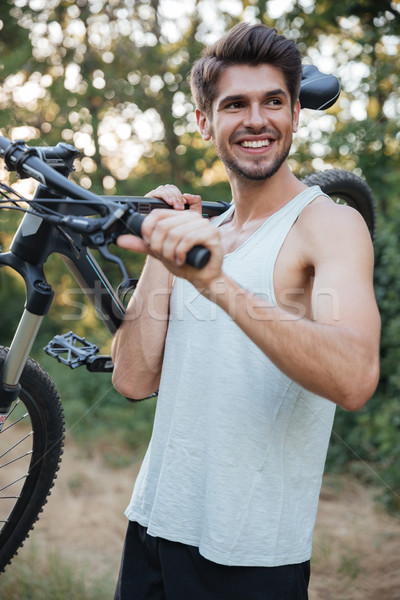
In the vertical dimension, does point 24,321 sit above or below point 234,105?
below

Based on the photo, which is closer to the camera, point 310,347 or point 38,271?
point 310,347

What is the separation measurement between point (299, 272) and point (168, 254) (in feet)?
1.33

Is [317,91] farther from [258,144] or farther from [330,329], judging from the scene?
[330,329]

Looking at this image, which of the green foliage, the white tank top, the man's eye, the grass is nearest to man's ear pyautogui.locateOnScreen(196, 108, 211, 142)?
the man's eye

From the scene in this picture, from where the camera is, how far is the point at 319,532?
348cm

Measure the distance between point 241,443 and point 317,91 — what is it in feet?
3.52

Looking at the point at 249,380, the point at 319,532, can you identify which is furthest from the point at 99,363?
the point at 319,532

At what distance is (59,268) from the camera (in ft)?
21.0

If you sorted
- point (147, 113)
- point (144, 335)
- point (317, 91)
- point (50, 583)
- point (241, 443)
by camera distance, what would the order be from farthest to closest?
point (147, 113) < point (50, 583) < point (317, 91) < point (144, 335) < point (241, 443)

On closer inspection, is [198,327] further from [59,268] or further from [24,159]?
[59,268]

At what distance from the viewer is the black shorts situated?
1260 mm

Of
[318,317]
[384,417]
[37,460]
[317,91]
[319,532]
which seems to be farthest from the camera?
[384,417]

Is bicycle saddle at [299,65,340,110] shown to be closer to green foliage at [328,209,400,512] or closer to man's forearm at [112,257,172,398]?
man's forearm at [112,257,172,398]

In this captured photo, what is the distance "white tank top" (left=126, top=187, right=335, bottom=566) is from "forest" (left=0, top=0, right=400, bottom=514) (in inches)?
125
